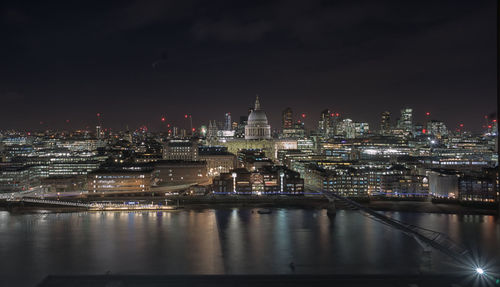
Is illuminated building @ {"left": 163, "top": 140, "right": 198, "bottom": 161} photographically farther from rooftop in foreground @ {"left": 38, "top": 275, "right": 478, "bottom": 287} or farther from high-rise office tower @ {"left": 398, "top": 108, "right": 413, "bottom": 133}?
high-rise office tower @ {"left": 398, "top": 108, "right": 413, "bottom": 133}

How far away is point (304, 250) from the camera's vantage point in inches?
412

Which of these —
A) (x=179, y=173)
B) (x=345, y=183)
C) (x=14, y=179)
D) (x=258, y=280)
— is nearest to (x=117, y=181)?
(x=179, y=173)

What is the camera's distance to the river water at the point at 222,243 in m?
9.16

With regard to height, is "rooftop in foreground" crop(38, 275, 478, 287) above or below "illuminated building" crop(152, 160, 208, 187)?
below

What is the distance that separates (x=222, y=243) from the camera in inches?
430

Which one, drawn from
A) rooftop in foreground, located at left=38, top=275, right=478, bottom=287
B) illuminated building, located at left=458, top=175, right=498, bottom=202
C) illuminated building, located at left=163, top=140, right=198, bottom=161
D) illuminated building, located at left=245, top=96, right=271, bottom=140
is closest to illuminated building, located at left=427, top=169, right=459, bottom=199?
illuminated building, located at left=458, top=175, right=498, bottom=202

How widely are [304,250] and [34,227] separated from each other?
26.9 feet

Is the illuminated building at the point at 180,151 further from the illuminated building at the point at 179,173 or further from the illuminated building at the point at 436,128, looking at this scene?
the illuminated building at the point at 436,128

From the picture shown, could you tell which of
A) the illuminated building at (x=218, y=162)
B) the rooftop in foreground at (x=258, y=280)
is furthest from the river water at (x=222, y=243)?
the illuminated building at (x=218, y=162)

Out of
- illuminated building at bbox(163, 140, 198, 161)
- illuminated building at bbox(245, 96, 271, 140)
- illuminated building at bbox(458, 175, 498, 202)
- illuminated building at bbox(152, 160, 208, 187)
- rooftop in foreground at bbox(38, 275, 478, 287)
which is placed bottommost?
rooftop in foreground at bbox(38, 275, 478, 287)

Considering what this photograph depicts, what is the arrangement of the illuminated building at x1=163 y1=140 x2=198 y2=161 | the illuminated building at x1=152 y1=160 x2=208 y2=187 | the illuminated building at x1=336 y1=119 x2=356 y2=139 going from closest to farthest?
the illuminated building at x1=152 y1=160 x2=208 y2=187, the illuminated building at x1=163 y1=140 x2=198 y2=161, the illuminated building at x1=336 y1=119 x2=356 y2=139

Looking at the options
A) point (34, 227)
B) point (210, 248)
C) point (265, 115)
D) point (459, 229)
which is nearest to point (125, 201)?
point (34, 227)

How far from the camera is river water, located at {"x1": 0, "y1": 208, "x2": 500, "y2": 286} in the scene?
30.1ft

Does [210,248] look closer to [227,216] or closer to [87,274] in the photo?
[87,274]
